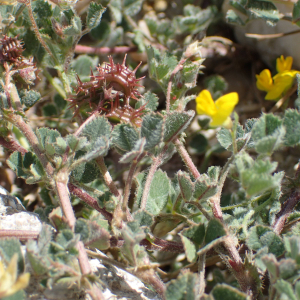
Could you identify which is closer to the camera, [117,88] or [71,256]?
[71,256]

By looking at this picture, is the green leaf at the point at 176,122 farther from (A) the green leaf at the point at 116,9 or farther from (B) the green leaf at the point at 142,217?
(A) the green leaf at the point at 116,9

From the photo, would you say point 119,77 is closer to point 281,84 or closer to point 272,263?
point 272,263

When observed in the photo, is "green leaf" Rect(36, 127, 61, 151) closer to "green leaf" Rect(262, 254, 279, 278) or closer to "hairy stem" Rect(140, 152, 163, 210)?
"hairy stem" Rect(140, 152, 163, 210)

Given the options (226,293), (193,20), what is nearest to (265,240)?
(226,293)

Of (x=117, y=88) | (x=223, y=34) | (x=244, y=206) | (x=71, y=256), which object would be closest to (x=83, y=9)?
(x=223, y=34)

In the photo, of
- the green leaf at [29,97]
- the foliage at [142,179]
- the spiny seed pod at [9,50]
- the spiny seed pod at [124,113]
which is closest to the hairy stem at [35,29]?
the foliage at [142,179]

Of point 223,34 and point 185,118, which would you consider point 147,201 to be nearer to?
point 185,118

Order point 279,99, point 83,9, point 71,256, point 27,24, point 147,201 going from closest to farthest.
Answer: point 71,256 < point 147,201 < point 27,24 < point 279,99 < point 83,9
